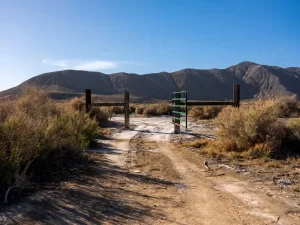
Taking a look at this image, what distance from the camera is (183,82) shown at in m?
123

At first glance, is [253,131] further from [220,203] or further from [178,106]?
[178,106]

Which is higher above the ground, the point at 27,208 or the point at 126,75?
the point at 126,75

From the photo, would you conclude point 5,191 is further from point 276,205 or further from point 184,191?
point 276,205

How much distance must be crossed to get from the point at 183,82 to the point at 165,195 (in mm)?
117830

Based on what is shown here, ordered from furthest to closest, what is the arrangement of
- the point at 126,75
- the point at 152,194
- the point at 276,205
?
the point at 126,75 < the point at 152,194 < the point at 276,205

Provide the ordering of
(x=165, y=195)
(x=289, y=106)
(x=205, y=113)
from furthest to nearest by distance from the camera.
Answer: (x=205, y=113) < (x=289, y=106) < (x=165, y=195)

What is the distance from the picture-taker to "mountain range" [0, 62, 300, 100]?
115 m

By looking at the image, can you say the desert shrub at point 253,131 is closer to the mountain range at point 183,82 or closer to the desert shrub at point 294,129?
the desert shrub at point 294,129

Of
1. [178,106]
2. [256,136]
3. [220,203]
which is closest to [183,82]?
[178,106]

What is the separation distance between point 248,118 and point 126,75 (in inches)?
4771

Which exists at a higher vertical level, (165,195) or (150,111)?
(150,111)

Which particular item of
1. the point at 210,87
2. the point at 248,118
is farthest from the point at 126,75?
the point at 248,118

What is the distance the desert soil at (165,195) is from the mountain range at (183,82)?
102808 mm

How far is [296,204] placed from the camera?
5.75m
